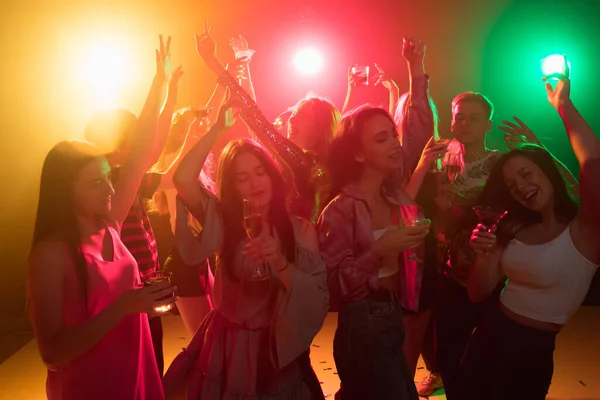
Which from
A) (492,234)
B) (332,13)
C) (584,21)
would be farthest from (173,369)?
(584,21)

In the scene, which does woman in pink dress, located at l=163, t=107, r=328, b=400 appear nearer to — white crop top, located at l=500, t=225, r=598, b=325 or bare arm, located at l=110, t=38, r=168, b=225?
bare arm, located at l=110, t=38, r=168, b=225

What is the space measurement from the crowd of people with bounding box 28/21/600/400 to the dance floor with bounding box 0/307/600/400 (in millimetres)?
1317

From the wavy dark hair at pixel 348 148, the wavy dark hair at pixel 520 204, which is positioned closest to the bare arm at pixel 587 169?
the wavy dark hair at pixel 520 204

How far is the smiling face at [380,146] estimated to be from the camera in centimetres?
243

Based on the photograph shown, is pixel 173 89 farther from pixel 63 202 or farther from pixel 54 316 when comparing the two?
pixel 54 316

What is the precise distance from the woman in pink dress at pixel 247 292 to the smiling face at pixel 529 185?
1029mm

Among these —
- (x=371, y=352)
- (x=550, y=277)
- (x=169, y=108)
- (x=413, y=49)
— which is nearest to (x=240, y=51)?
(x=169, y=108)

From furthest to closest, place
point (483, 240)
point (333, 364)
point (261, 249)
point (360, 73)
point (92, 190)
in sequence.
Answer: point (333, 364)
point (360, 73)
point (483, 240)
point (92, 190)
point (261, 249)

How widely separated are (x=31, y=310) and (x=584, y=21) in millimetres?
5770

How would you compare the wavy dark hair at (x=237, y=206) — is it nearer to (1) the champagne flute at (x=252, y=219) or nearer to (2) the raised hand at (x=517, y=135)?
(1) the champagne flute at (x=252, y=219)

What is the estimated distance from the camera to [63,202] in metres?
1.89

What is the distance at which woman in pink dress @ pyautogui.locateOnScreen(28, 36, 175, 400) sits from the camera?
5.73 ft

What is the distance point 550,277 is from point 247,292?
4.56 feet

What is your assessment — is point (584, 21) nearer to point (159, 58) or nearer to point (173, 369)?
point (159, 58)
